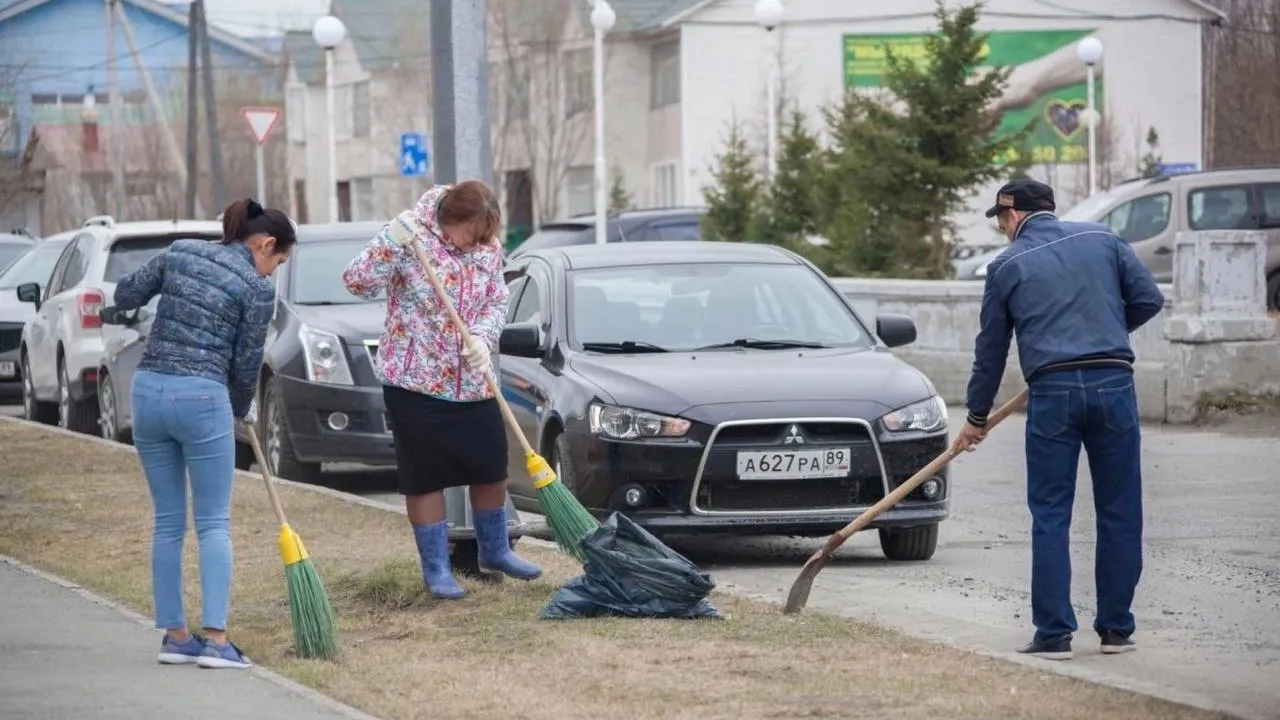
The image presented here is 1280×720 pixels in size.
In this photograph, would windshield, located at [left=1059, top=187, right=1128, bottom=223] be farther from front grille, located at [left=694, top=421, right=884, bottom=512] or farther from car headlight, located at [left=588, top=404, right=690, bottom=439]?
Result: car headlight, located at [left=588, top=404, right=690, bottom=439]

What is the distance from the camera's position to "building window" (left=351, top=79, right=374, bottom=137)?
65.1m

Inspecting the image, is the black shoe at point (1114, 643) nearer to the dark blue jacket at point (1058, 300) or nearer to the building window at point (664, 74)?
the dark blue jacket at point (1058, 300)

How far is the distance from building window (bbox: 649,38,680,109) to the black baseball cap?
44.4m

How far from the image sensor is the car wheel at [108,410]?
18.1m

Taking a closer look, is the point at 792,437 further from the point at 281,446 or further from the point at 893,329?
the point at 281,446

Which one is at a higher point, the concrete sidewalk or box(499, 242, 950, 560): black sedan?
box(499, 242, 950, 560): black sedan

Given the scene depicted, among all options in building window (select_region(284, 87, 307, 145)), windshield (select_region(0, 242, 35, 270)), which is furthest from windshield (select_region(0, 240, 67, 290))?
building window (select_region(284, 87, 307, 145))

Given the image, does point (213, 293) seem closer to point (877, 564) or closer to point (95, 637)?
point (95, 637)

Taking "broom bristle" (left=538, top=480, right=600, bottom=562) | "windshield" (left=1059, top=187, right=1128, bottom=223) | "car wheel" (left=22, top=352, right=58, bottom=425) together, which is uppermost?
"windshield" (left=1059, top=187, right=1128, bottom=223)

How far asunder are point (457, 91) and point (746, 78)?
41.8m

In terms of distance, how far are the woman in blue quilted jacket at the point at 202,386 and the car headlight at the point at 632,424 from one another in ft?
8.55

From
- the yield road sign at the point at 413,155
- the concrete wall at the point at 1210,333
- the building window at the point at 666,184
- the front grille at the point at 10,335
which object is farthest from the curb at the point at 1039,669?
the building window at the point at 666,184

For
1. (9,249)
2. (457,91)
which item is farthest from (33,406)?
(457,91)

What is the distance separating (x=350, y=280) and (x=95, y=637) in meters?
1.65
